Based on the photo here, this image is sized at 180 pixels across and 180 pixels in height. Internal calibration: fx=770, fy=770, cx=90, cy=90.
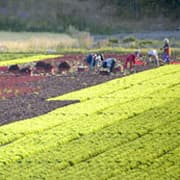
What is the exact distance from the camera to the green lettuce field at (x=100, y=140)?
52.4 ft

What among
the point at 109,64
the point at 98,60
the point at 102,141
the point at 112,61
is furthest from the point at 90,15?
the point at 102,141

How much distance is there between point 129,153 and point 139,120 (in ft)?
12.6

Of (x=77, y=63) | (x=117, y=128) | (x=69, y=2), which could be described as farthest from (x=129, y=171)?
(x=69, y=2)

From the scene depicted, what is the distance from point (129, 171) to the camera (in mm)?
15852

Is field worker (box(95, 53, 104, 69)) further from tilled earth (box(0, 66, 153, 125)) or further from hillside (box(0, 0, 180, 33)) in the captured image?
hillside (box(0, 0, 180, 33))

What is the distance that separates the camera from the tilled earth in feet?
75.4

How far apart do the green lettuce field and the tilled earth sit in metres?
0.65

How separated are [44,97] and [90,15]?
47380 mm

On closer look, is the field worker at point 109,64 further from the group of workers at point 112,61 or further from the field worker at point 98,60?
the field worker at point 98,60

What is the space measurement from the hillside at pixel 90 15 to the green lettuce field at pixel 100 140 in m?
44.1

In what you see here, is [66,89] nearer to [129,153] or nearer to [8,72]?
[8,72]

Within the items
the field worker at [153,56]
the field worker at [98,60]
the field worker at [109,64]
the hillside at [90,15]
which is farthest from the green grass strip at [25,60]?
the hillside at [90,15]

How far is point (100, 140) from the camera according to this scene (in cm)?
1864

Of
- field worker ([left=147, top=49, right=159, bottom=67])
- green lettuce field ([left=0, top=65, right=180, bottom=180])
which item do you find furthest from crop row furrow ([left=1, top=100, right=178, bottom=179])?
field worker ([left=147, top=49, right=159, bottom=67])
